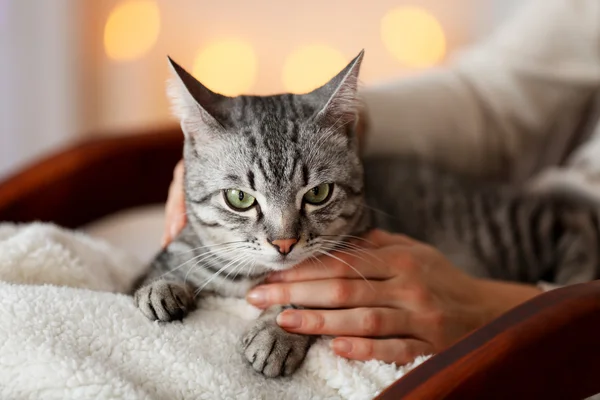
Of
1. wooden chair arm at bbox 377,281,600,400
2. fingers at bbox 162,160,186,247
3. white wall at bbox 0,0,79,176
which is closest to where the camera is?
wooden chair arm at bbox 377,281,600,400

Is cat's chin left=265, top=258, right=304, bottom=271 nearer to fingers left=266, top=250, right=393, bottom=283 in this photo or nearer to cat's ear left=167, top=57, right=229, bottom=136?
fingers left=266, top=250, right=393, bottom=283

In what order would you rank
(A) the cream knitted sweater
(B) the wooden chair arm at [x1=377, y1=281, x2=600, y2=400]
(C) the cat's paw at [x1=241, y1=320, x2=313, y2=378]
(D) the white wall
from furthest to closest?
(D) the white wall, (A) the cream knitted sweater, (C) the cat's paw at [x1=241, y1=320, x2=313, y2=378], (B) the wooden chair arm at [x1=377, y1=281, x2=600, y2=400]

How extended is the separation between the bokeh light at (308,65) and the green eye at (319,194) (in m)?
1.86

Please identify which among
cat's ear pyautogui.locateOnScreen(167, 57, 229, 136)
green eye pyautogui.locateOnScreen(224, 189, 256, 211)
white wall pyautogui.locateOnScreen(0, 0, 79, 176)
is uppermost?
cat's ear pyautogui.locateOnScreen(167, 57, 229, 136)

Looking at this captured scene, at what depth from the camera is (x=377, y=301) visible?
94cm

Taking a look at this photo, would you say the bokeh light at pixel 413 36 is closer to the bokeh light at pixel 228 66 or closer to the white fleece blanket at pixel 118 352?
the bokeh light at pixel 228 66

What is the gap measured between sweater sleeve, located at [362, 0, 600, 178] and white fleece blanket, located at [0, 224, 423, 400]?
84 cm

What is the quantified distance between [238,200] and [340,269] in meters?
0.19

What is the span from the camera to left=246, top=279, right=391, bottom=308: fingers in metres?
0.91

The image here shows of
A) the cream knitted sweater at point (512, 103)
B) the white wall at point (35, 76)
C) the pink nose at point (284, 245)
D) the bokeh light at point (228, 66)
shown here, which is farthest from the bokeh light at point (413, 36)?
the pink nose at point (284, 245)

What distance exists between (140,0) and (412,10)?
47.0 inches

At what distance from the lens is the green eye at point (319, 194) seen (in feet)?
3.04

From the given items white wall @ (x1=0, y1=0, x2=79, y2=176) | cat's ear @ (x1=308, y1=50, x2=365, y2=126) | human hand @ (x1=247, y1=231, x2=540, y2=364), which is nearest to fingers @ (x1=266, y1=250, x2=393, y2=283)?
human hand @ (x1=247, y1=231, x2=540, y2=364)

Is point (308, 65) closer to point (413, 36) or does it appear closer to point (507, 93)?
point (413, 36)
